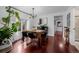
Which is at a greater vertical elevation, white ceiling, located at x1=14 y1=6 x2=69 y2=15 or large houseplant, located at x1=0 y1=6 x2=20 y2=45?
white ceiling, located at x1=14 y1=6 x2=69 y2=15

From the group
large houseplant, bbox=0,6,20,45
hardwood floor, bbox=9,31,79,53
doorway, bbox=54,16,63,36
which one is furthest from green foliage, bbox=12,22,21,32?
doorway, bbox=54,16,63,36

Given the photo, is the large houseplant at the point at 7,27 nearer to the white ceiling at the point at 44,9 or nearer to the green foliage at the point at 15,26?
the green foliage at the point at 15,26

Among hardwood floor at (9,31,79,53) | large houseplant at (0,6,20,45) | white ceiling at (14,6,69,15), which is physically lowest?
hardwood floor at (9,31,79,53)

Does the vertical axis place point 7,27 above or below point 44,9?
below

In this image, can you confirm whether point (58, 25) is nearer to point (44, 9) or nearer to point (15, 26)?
point (44, 9)

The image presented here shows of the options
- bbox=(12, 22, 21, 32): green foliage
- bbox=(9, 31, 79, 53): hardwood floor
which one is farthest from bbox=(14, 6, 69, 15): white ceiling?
bbox=(9, 31, 79, 53): hardwood floor

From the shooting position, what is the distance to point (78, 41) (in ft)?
6.65

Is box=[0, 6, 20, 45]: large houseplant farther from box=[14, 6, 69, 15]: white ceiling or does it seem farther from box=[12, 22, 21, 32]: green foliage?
box=[14, 6, 69, 15]: white ceiling

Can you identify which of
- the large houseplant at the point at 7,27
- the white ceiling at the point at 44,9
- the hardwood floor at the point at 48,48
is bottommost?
the hardwood floor at the point at 48,48

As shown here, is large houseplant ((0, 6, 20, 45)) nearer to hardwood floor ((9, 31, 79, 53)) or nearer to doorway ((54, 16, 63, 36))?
hardwood floor ((9, 31, 79, 53))

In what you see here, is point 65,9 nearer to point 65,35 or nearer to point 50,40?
point 65,35

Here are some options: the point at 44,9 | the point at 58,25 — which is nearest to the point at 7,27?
the point at 44,9

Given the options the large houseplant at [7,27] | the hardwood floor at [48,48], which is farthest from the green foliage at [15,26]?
the hardwood floor at [48,48]
